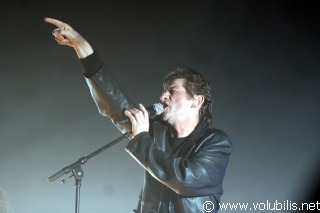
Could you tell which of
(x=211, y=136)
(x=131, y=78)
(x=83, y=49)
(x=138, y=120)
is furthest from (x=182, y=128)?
(x=131, y=78)

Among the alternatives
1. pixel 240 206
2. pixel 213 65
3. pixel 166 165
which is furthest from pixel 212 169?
pixel 213 65

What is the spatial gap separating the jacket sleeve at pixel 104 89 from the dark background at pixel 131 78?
115 cm

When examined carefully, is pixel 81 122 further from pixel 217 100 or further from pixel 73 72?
pixel 217 100

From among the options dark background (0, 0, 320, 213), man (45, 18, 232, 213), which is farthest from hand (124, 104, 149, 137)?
dark background (0, 0, 320, 213)

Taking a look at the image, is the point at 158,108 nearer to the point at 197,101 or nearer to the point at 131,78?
the point at 197,101

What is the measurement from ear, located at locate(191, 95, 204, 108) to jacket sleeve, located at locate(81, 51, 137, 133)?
0.28m

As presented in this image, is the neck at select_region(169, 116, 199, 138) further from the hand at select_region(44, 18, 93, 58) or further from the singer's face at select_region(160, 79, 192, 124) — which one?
the hand at select_region(44, 18, 93, 58)

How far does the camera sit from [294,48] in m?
2.90

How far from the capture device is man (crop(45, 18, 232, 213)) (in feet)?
4.76

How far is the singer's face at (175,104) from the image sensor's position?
5.68ft

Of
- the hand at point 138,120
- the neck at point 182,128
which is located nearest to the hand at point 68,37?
the hand at point 138,120

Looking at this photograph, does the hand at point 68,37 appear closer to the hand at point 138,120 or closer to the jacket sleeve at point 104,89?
the jacket sleeve at point 104,89

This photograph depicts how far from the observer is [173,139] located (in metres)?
1.76

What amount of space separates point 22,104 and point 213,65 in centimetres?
147
